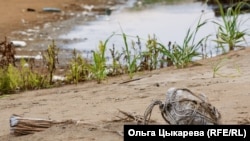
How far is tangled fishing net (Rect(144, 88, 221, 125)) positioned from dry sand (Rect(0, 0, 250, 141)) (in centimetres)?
Result: 52

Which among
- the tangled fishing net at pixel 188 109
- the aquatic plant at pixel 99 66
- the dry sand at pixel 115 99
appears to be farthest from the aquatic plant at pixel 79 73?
the tangled fishing net at pixel 188 109

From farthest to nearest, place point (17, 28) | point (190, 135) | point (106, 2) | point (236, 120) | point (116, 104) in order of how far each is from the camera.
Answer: point (106, 2), point (17, 28), point (116, 104), point (236, 120), point (190, 135)

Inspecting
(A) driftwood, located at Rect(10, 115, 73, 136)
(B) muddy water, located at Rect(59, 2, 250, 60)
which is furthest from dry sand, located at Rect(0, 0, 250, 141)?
(B) muddy water, located at Rect(59, 2, 250, 60)

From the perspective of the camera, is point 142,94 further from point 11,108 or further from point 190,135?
point 190,135

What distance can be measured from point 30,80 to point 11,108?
1316mm

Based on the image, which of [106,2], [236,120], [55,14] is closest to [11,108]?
[236,120]

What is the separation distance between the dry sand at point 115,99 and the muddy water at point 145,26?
2672 mm

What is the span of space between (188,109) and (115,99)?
1.83 meters

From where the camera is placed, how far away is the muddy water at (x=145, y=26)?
9.88 metres

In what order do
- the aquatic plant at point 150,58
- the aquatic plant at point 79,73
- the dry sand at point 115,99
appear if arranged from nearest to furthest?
the dry sand at point 115,99 → the aquatic plant at point 79,73 → the aquatic plant at point 150,58

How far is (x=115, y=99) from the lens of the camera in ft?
15.3

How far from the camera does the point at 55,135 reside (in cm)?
354

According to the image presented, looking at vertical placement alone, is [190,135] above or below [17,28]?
above

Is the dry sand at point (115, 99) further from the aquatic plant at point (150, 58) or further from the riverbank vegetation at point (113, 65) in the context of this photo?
the aquatic plant at point (150, 58)
